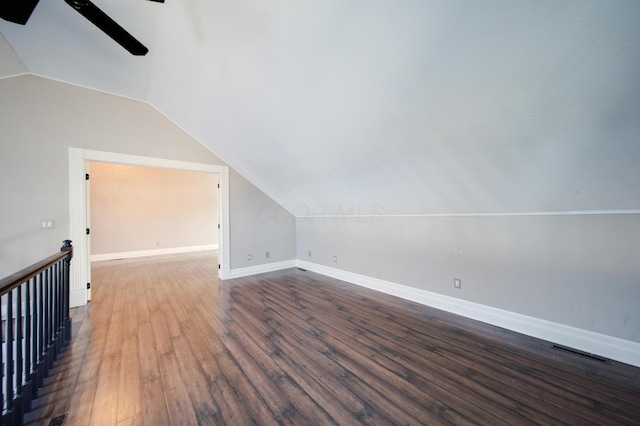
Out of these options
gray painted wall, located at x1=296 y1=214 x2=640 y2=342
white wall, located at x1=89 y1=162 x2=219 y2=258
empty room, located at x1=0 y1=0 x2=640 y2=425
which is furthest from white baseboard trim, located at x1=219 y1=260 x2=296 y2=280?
white wall, located at x1=89 y1=162 x2=219 y2=258

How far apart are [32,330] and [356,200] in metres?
3.33

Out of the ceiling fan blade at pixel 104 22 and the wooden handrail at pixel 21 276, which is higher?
the ceiling fan blade at pixel 104 22

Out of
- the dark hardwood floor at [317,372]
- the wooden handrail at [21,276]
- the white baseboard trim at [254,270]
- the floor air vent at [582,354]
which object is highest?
the wooden handrail at [21,276]

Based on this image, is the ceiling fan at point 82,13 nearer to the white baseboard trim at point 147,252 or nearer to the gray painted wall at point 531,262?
the gray painted wall at point 531,262

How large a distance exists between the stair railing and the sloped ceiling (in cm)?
212

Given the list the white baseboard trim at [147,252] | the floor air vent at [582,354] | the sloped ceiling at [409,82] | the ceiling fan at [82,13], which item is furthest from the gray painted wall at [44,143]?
the floor air vent at [582,354]

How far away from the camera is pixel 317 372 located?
183cm

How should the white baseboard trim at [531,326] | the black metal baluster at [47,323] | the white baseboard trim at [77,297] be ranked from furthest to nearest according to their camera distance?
1. the white baseboard trim at [77,297]
2. the white baseboard trim at [531,326]
3. the black metal baluster at [47,323]

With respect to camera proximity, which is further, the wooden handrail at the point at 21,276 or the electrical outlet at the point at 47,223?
the electrical outlet at the point at 47,223

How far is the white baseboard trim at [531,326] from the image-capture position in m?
1.92

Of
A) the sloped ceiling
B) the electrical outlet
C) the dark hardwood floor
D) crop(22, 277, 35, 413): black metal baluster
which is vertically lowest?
the dark hardwood floor

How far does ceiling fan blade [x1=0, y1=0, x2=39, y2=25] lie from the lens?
4.75 feet

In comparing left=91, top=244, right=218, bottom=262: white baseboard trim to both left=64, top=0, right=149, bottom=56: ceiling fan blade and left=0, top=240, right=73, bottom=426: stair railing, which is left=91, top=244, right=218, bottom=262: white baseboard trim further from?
left=64, top=0, right=149, bottom=56: ceiling fan blade

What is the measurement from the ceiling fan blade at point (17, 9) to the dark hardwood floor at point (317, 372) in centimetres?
250
